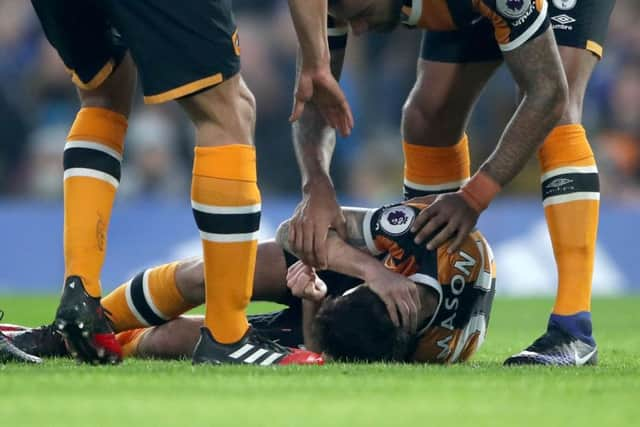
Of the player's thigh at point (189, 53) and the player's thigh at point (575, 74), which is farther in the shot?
the player's thigh at point (575, 74)

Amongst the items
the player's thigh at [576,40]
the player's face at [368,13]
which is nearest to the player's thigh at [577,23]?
the player's thigh at [576,40]

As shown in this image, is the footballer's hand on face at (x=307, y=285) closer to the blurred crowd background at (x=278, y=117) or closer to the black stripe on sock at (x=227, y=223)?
the black stripe on sock at (x=227, y=223)

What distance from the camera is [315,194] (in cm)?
474

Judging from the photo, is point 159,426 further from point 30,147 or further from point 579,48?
point 30,147

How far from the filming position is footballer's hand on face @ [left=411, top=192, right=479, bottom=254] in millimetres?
4418

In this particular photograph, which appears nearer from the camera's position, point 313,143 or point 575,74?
point 575,74

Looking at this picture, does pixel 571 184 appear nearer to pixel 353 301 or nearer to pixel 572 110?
pixel 572 110

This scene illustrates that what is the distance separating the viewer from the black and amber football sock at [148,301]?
4801 mm

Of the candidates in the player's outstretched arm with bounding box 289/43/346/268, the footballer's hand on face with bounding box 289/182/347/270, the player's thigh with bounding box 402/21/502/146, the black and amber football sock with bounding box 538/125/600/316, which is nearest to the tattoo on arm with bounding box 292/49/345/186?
the player's outstretched arm with bounding box 289/43/346/268

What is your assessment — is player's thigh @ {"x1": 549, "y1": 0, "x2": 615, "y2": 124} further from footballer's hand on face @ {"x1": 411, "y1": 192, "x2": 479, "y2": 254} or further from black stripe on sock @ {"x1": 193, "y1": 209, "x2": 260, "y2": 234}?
black stripe on sock @ {"x1": 193, "y1": 209, "x2": 260, "y2": 234}

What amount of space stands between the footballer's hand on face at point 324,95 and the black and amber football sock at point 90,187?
641 millimetres

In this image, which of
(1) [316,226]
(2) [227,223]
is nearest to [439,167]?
(1) [316,226]

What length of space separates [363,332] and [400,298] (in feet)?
0.54

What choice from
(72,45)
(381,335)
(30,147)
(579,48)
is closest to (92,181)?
(72,45)
